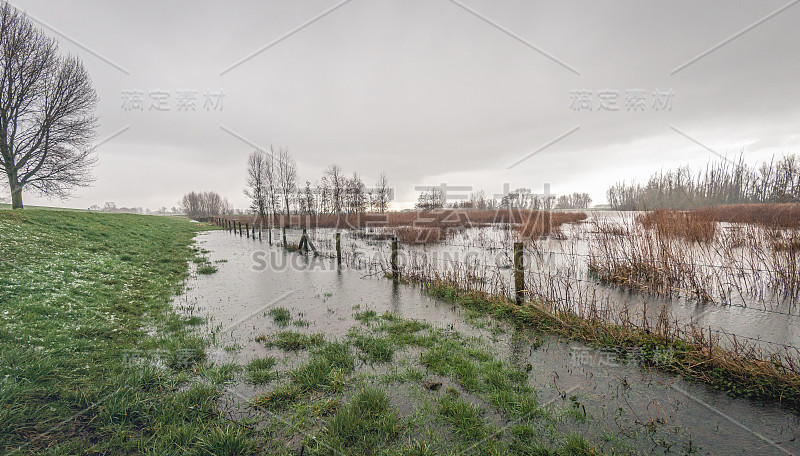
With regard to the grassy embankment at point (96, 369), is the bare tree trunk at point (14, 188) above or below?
above

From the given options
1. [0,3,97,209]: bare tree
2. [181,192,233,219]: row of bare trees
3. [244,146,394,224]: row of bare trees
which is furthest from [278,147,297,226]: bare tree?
[181,192,233,219]: row of bare trees

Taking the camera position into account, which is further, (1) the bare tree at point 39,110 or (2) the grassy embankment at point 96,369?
(1) the bare tree at point 39,110

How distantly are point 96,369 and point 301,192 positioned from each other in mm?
44079

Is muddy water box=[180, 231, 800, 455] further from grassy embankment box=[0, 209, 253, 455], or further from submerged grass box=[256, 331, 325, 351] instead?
grassy embankment box=[0, 209, 253, 455]

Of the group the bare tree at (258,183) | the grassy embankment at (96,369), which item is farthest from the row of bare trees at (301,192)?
the grassy embankment at (96,369)

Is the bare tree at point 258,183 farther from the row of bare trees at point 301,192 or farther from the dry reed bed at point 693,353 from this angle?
the dry reed bed at point 693,353

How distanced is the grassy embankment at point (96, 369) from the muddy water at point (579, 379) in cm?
53

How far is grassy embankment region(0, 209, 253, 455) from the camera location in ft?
7.77

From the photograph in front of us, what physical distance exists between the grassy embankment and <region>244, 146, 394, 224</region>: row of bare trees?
33.7m

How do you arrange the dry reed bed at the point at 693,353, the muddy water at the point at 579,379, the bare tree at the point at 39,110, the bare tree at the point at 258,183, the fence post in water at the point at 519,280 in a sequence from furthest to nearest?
the bare tree at the point at 258,183 < the bare tree at the point at 39,110 < the fence post in water at the point at 519,280 < the dry reed bed at the point at 693,353 < the muddy water at the point at 579,379

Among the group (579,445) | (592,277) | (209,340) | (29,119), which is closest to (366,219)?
(29,119)

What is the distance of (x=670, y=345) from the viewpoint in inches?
159

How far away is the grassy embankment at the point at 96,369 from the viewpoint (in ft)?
7.77

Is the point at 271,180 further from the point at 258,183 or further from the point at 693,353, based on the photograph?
the point at 693,353
